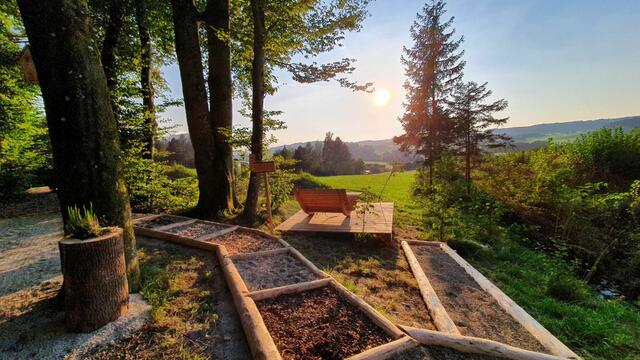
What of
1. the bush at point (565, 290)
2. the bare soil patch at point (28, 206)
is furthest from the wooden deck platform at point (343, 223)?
the bare soil patch at point (28, 206)

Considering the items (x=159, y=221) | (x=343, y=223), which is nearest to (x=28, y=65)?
(x=159, y=221)

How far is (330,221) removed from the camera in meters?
7.33

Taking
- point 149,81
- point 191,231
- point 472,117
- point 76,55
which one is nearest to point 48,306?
point 76,55

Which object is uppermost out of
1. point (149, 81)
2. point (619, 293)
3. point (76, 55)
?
point (149, 81)

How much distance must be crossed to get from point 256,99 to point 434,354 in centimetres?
643

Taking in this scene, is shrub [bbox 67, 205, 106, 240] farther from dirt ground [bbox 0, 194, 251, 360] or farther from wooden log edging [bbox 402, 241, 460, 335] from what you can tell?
wooden log edging [bbox 402, 241, 460, 335]

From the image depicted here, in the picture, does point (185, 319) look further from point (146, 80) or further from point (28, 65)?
point (146, 80)

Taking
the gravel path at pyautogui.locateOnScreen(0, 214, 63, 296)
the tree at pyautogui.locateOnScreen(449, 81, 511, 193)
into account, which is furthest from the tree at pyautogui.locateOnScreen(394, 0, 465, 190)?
the gravel path at pyautogui.locateOnScreen(0, 214, 63, 296)

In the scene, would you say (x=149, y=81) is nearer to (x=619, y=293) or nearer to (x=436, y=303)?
(x=436, y=303)

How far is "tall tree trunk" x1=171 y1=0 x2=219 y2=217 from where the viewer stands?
7188 millimetres

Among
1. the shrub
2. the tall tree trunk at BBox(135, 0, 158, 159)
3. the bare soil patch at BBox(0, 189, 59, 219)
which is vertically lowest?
the bare soil patch at BBox(0, 189, 59, 219)

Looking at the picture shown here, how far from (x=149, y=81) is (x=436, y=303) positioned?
1133 centimetres

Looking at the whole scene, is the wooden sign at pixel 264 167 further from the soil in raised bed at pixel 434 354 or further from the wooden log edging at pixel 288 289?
the soil in raised bed at pixel 434 354

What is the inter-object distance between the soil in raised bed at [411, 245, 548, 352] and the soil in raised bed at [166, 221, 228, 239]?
4303 mm
